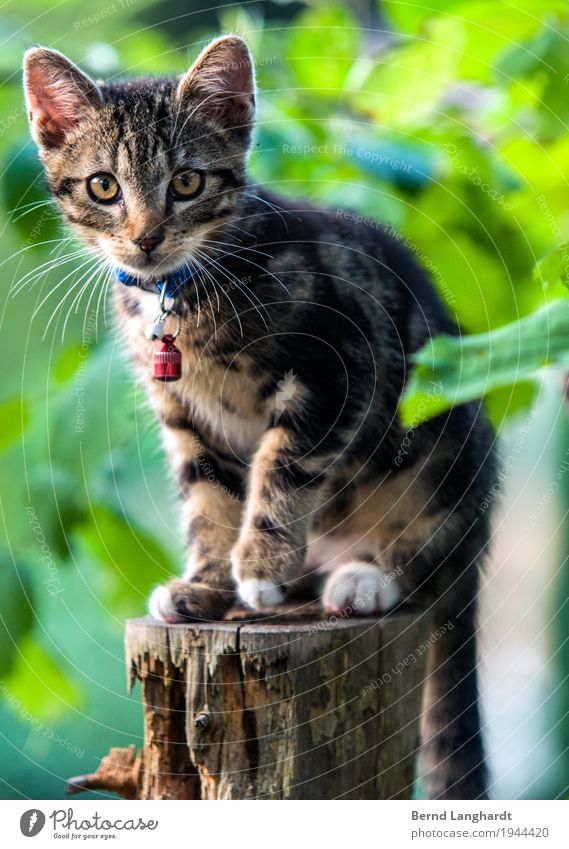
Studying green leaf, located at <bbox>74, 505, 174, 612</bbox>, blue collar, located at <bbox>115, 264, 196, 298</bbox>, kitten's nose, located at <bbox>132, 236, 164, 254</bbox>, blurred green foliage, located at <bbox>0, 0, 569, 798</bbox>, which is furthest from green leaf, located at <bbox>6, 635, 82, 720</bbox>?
kitten's nose, located at <bbox>132, 236, 164, 254</bbox>

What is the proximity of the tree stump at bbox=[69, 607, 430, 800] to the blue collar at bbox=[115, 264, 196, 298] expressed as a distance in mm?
579

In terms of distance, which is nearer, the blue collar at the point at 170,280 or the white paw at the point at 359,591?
the blue collar at the point at 170,280

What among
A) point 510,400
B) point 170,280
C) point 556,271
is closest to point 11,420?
point 170,280

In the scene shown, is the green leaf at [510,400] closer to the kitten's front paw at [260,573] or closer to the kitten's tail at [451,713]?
the kitten's tail at [451,713]

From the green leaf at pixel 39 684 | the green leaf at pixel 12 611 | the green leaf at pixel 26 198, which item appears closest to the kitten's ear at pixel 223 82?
the green leaf at pixel 26 198

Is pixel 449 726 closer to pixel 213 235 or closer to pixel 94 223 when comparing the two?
pixel 213 235

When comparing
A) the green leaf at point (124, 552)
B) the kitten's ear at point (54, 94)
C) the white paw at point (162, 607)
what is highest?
the kitten's ear at point (54, 94)

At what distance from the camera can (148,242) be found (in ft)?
4.92

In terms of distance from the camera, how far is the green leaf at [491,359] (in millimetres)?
1271

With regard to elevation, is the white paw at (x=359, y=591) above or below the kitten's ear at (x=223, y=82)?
below

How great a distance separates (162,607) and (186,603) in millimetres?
45
